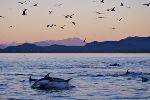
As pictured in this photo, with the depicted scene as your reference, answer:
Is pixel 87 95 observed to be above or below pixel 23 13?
below

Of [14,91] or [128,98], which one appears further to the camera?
[14,91]

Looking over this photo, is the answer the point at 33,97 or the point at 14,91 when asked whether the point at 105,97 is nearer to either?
the point at 33,97

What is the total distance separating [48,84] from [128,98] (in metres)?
13.4

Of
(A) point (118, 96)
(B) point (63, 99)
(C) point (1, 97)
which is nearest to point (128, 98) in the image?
(A) point (118, 96)

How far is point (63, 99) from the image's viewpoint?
146ft

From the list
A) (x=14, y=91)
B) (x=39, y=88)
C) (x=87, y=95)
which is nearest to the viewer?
(x=87, y=95)

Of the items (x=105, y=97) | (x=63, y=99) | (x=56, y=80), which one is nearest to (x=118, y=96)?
(x=105, y=97)

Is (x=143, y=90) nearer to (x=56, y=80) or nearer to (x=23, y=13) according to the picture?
(x=56, y=80)

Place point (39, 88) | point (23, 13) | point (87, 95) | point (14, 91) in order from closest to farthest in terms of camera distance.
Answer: point (23, 13) < point (87, 95) < point (14, 91) < point (39, 88)

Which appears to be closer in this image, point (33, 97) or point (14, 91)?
point (33, 97)

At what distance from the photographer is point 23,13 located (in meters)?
43.8

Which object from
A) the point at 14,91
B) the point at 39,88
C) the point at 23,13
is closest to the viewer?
the point at 23,13

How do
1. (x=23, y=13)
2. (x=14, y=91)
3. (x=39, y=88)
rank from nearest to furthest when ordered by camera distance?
(x=23, y=13) → (x=14, y=91) → (x=39, y=88)

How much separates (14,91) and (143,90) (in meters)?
13.8
